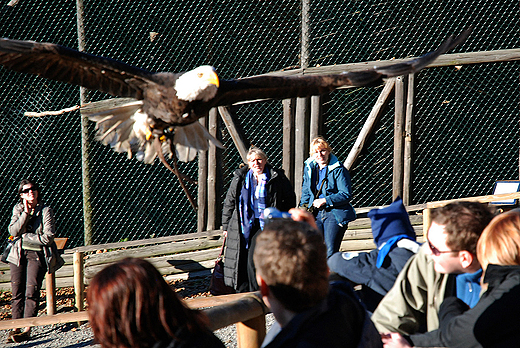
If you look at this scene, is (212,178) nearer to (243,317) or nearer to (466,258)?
(243,317)

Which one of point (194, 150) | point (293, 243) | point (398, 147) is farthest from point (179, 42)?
point (293, 243)

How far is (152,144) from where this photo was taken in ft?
14.9

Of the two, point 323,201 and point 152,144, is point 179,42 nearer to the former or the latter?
point 152,144

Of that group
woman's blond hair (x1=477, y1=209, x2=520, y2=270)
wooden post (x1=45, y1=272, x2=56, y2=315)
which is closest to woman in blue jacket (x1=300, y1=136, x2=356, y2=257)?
wooden post (x1=45, y1=272, x2=56, y2=315)

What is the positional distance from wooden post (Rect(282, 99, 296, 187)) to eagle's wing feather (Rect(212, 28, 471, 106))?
2008 mm

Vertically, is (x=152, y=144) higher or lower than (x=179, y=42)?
lower

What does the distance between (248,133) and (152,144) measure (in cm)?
243

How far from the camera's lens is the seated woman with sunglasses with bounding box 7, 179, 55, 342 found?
516 centimetres

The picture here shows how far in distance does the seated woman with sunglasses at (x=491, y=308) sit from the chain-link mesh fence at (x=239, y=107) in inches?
194

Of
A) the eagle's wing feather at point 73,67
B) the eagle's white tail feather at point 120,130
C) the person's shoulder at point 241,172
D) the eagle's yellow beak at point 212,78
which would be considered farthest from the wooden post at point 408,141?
the eagle's wing feather at point 73,67

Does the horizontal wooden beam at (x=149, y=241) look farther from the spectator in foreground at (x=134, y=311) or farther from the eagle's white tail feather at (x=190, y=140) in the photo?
the spectator in foreground at (x=134, y=311)

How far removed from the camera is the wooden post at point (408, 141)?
6.02 m

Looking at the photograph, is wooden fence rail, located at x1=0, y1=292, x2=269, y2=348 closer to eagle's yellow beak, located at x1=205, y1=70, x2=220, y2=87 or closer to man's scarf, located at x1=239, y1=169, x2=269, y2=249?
eagle's yellow beak, located at x1=205, y1=70, x2=220, y2=87

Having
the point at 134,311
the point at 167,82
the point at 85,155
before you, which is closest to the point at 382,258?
the point at 134,311
